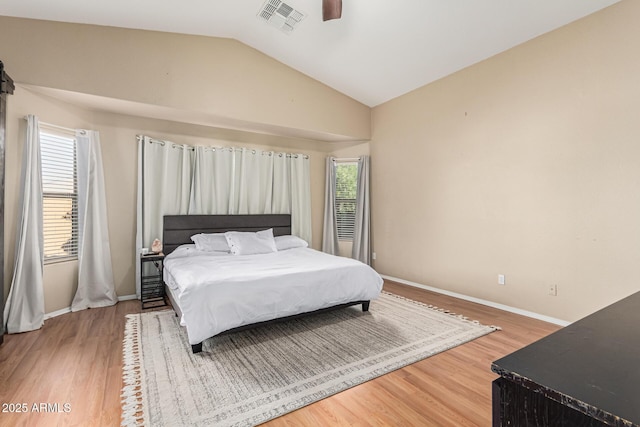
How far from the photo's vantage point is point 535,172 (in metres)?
3.47

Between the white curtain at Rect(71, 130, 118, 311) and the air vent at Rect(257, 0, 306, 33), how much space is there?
260cm

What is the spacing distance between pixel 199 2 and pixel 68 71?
62.0 inches

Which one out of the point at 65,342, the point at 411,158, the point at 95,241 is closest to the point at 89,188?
the point at 95,241

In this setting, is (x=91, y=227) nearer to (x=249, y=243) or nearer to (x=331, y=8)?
(x=249, y=243)

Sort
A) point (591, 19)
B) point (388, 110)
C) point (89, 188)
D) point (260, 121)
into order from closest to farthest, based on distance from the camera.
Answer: point (591, 19) < point (89, 188) < point (260, 121) < point (388, 110)

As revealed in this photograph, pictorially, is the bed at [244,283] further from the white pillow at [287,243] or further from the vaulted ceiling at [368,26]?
the vaulted ceiling at [368,26]

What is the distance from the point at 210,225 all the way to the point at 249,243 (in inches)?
29.3

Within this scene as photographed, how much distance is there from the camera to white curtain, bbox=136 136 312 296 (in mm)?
4281

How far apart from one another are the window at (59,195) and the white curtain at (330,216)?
12.4 ft

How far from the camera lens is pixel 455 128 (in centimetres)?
430

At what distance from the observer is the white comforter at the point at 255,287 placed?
255cm

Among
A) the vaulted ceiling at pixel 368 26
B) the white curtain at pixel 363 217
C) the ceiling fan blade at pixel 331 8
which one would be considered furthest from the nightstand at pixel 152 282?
the ceiling fan blade at pixel 331 8

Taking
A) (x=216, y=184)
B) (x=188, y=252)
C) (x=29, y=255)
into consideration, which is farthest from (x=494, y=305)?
(x=29, y=255)

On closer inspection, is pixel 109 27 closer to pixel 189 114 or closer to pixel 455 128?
pixel 189 114
